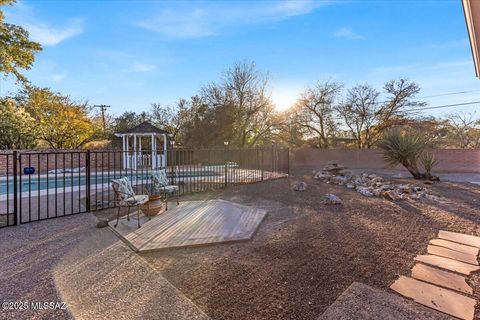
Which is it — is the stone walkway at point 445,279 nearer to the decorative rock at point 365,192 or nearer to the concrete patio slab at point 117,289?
the concrete patio slab at point 117,289

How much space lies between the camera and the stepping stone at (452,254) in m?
2.97

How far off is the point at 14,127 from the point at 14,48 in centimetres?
776

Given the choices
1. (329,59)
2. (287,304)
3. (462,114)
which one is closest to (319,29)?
(329,59)

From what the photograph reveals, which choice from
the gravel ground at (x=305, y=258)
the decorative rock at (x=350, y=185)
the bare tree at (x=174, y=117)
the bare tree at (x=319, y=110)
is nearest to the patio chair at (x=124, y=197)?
the gravel ground at (x=305, y=258)

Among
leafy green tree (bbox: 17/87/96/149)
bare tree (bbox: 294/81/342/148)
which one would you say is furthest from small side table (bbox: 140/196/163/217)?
bare tree (bbox: 294/81/342/148)

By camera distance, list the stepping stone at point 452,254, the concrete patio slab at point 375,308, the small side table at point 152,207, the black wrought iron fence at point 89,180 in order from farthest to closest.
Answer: the black wrought iron fence at point 89,180
the small side table at point 152,207
the stepping stone at point 452,254
the concrete patio slab at point 375,308

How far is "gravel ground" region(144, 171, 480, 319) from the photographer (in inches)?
85.6

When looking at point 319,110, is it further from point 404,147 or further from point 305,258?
point 305,258

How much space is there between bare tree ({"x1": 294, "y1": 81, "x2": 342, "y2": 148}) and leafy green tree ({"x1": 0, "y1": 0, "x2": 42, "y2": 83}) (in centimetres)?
1631

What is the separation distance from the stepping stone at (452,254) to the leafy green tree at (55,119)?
1932cm

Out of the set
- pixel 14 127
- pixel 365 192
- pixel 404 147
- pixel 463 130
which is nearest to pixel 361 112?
pixel 463 130

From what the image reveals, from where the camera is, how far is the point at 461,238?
12.1ft

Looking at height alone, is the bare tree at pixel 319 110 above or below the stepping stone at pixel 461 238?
above

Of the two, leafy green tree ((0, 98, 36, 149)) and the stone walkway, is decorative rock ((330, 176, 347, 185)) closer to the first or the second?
the stone walkway
